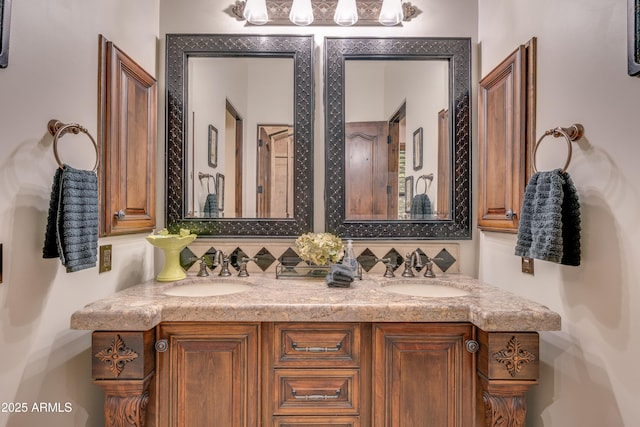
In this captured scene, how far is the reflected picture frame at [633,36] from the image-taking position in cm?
92

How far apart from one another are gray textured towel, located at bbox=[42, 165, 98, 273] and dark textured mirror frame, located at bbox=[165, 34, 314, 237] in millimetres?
662

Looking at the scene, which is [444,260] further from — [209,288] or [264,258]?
[209,288]

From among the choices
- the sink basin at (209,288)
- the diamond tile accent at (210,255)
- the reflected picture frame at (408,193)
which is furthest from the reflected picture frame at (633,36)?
the diamond tile accent at (210,255)

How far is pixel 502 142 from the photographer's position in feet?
5.14

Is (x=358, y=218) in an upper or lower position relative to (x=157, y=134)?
lower

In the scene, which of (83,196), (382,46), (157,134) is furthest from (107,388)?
(382,46)

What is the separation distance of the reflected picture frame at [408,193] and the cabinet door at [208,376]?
1032 millimetres

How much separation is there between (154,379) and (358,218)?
1166mm

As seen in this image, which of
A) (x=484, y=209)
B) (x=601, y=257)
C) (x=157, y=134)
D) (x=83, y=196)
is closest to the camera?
(x=601, y=257)

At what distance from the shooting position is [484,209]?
172 centimetres

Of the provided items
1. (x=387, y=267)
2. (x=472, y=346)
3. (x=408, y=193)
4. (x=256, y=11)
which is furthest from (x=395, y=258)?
(x=256, y=11)

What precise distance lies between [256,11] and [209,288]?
1.44 m

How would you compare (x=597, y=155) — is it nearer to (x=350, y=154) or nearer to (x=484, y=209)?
(x=484, y=209)

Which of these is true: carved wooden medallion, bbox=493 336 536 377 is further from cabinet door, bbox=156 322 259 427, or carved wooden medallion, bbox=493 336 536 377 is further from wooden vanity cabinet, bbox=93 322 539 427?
cabinet door, bbox=156 322 259 427
